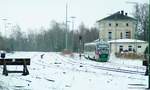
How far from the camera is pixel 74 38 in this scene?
143 metres

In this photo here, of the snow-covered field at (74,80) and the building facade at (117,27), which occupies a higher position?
the building facade at (117,27)

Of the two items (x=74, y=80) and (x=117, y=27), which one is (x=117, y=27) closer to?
(x=117, y=27)

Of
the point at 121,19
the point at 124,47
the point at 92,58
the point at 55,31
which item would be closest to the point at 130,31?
the point at 121,19

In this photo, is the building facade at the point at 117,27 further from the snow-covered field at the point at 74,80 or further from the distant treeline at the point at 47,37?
the snow-covered field at the point at 74,80

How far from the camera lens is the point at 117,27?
9825cm

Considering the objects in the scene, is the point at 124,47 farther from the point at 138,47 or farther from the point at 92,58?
the point at 92,58

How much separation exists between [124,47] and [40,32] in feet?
353

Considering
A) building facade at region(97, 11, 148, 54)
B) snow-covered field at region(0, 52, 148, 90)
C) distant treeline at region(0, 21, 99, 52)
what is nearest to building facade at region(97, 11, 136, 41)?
building facade at region(97, 11, 148, 54)

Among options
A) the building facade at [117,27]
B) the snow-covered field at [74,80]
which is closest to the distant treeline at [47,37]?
the building facade at [117,27]

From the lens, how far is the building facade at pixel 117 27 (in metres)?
97.1

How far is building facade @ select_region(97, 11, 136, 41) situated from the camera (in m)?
97.1

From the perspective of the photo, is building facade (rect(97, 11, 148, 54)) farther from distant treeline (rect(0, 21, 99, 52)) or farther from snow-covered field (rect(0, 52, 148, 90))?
snow-covered field (rect(0, 52, 148, 90))

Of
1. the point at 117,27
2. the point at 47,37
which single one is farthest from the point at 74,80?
the point at 47,37

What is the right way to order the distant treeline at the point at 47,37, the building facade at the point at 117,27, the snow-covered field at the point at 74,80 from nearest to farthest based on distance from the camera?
the snow-covered field at the point at 74,80 → the building facade at the point at 117,27 → the distant treeline at the point at 47,37
